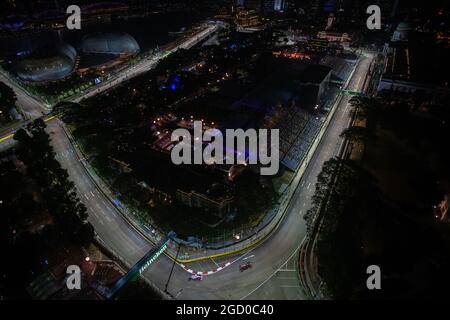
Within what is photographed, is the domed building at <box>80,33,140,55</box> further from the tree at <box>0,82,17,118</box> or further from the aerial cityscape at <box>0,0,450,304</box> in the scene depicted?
the tree at <box>0,82,17,118</box>

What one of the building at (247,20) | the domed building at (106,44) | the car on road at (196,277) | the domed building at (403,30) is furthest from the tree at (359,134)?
the building at (247,20)

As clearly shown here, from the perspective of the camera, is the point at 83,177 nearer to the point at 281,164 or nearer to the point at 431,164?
the point at 281,164

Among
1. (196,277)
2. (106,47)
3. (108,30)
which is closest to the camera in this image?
(196,277)

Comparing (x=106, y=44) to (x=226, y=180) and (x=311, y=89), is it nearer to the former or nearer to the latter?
(x=311, y=89)

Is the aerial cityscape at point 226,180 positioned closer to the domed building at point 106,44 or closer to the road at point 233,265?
the road at point 233,265

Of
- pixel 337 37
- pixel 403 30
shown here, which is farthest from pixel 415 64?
pixel 337 37

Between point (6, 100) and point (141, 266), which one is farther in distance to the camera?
point (6, 100)
